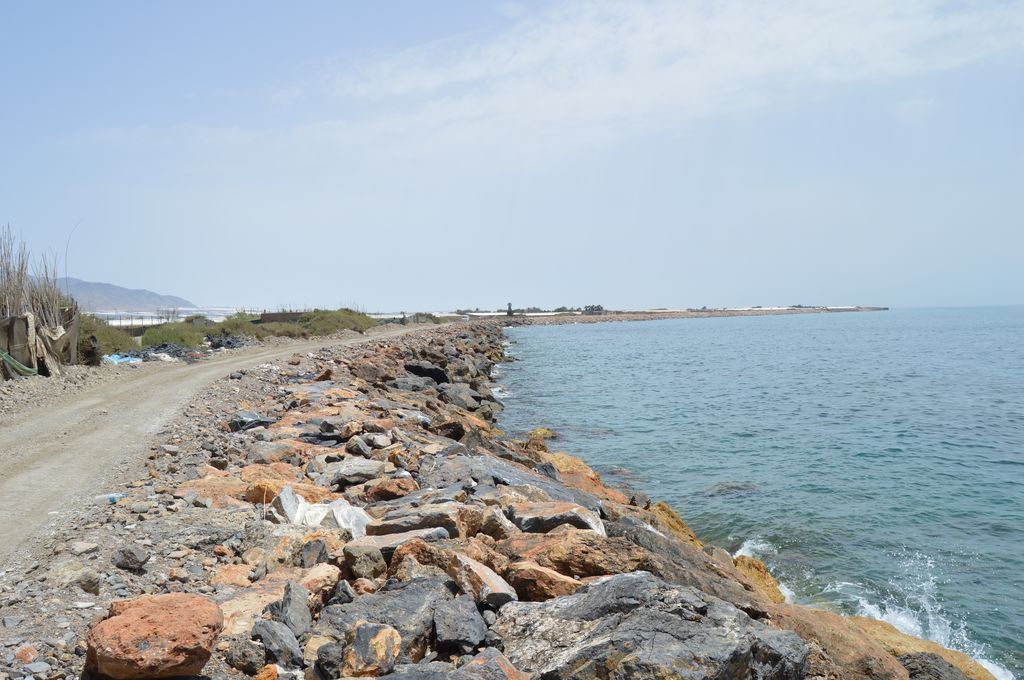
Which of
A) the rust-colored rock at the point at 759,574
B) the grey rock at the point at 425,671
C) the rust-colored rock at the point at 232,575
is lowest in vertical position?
the rust-colored rock at the point at 759,574

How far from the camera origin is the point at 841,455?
18.6 meters

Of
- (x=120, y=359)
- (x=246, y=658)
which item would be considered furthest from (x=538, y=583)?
(x=120, y=359)

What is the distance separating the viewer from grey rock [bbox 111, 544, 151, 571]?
5367 mm

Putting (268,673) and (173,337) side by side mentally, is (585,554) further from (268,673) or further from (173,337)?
(173,337)

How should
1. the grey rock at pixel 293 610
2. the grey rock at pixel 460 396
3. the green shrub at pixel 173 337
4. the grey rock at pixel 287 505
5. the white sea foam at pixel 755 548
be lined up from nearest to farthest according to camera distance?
the grey rock at pixel 293 610 → the grey rock at pixel 287 505 → the white sea foam at pixel 755 548 → the grey rock at pixel 460 396 → the green shrub at pixel 173 337

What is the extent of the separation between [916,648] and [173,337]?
103ft

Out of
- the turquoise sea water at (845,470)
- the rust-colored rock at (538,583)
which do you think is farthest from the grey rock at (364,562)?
the turquoise sea water at (845,470)

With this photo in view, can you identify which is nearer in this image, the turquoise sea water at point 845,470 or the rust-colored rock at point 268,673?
the rust-colored rock at point 268,673

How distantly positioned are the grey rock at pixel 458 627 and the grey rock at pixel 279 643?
0.87 m

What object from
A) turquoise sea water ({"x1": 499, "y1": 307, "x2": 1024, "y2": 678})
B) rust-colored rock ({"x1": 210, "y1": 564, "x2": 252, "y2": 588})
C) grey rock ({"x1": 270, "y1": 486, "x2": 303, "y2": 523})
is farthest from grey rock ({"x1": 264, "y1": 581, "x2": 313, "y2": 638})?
turquoise sea water ({"x1": 499, "y1": 307, "x2": 1024, "y2": 678})

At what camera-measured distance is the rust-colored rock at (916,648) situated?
23.6 feet

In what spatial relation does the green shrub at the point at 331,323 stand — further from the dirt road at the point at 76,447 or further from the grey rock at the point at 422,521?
the grey rock at the point at 422,521

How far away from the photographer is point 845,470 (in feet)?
55.5

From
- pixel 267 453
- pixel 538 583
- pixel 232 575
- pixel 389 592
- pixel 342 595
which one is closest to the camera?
pixel 389 592
